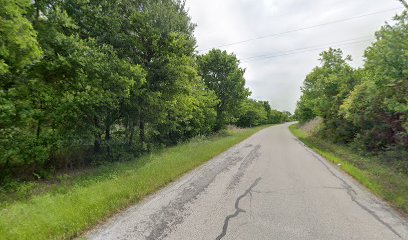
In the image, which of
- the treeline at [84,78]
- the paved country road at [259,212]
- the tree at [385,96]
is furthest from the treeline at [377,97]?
the treeline at [84,78]

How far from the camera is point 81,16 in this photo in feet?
34.9

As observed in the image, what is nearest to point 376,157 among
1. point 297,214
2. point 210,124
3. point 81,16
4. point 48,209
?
point 297,214

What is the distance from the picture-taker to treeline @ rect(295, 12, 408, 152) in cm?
842

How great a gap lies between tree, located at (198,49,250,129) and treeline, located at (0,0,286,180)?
38.2ft

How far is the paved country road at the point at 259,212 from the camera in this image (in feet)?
13.4

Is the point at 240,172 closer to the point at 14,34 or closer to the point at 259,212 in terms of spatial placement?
the point at 259,212

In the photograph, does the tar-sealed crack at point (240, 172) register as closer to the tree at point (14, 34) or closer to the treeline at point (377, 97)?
the treeline at point (377, 97)

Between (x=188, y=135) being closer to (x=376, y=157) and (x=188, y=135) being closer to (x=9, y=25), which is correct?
(x=376, y=157)

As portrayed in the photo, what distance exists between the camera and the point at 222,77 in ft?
94.6

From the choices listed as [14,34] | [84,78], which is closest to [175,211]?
[14,34]

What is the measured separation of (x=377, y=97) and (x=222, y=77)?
1921 centimetres

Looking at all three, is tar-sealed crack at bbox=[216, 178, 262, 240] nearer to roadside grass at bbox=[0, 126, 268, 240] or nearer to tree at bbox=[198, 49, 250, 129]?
roadside grass at bbox=[0, 126, 268, 240]

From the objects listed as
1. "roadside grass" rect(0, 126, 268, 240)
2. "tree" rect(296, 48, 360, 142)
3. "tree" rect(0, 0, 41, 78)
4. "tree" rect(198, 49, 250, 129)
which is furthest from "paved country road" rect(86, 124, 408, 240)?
"tree" rect(198, 49, 250, 129)

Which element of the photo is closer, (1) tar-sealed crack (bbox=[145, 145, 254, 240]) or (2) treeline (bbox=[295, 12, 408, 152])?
(1) tar-sealed crack (bbox=[145, 145, 254, 240])
